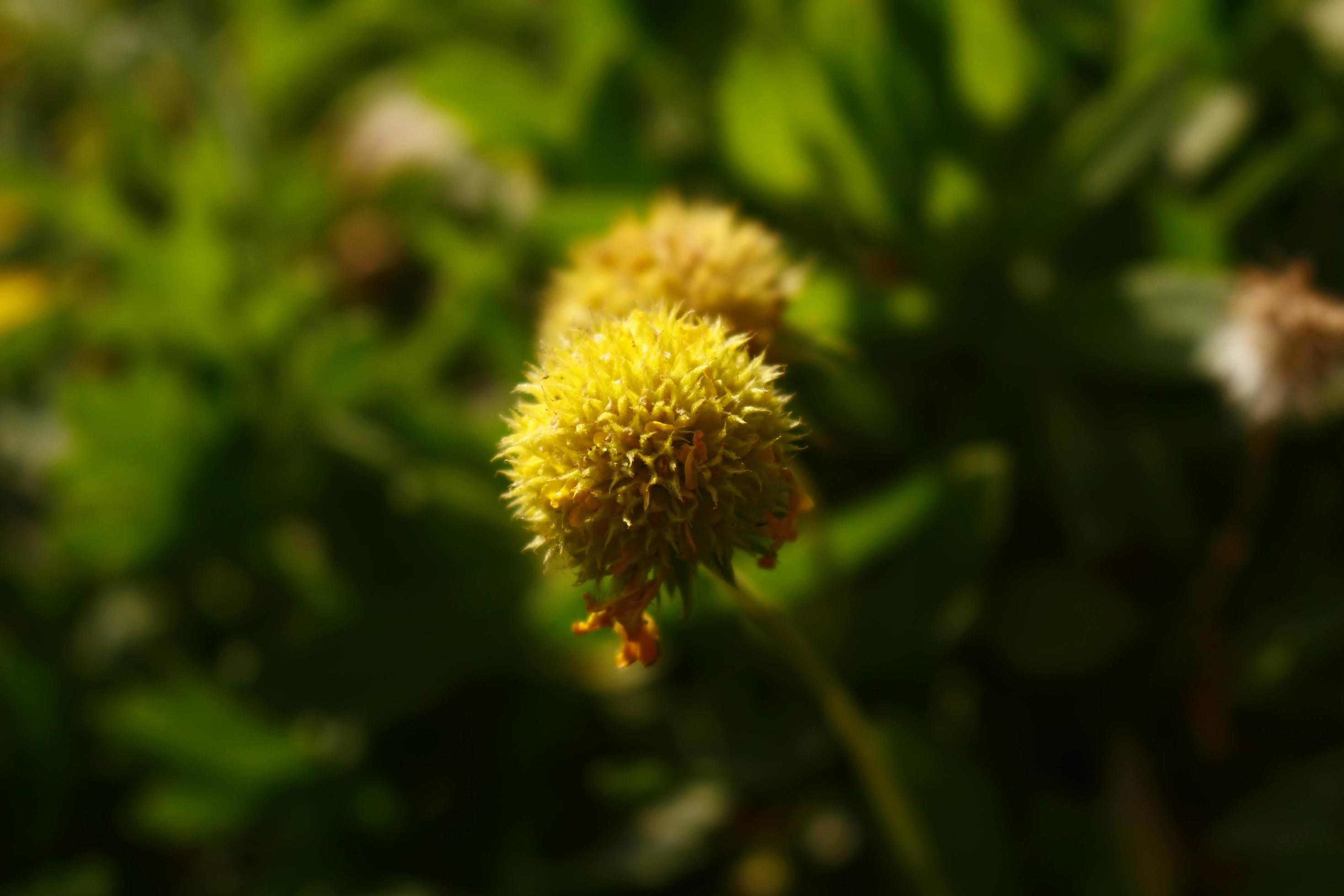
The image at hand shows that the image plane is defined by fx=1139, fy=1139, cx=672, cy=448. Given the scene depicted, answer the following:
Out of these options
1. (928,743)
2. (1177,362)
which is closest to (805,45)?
(1177,362)

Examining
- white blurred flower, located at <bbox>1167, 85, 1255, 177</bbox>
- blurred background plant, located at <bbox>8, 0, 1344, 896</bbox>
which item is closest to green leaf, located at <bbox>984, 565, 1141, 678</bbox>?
blurred background plant, located at <bbox>8, 0, 1344, 896</bbox>

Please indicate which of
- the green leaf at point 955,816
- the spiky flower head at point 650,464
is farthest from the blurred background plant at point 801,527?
the spiky flower head at point 650,464

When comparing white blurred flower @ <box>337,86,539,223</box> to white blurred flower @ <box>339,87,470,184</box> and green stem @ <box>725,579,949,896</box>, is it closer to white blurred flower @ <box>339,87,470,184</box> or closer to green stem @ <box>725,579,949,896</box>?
white blurred flower @ <box>339,87,470,184</box>

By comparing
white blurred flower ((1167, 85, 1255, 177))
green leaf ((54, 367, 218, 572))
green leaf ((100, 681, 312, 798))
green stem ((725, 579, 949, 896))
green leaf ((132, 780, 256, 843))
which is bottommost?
green stem ((725, 579, 949, 896))

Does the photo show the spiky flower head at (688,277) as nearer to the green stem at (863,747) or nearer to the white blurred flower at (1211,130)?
the green stem at (863,747)

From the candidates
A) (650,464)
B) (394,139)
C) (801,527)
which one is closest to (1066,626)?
(801,527)
